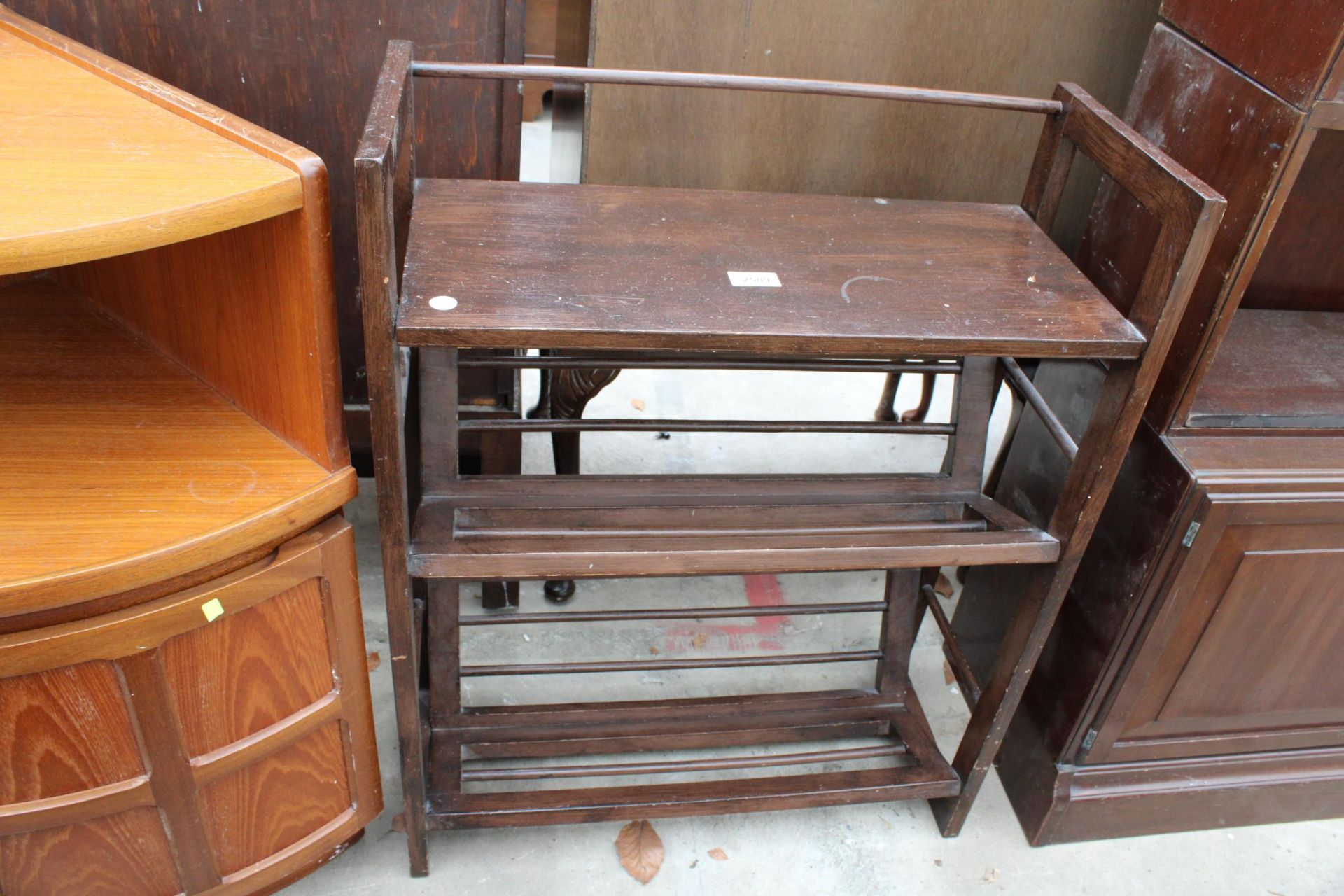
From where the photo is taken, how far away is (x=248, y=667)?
4.14ft

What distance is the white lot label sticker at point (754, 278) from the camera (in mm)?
1218

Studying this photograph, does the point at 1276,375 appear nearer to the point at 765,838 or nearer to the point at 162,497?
the point at 765,838

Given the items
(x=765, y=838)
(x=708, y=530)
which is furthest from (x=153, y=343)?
(x=765, y=838)

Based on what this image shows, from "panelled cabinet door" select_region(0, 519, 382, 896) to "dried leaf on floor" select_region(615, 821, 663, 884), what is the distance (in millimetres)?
454

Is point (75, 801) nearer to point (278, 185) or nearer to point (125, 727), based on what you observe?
point (125, 727)

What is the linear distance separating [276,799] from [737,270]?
3.05 ft

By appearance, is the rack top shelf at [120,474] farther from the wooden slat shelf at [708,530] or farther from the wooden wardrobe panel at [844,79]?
the wooden wardrobe panel at [844,79]

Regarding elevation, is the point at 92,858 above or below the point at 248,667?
below

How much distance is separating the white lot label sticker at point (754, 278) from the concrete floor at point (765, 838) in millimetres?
975

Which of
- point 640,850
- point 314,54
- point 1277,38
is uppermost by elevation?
point 1277,38

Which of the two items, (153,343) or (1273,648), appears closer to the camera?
(153,343)

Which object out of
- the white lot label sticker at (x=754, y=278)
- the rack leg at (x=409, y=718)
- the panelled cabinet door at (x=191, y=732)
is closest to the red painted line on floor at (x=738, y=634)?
the rack leg at (x=409, y=718)

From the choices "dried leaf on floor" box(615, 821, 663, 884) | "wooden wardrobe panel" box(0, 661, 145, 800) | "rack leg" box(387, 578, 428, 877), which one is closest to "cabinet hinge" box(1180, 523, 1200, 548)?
"dried leaf on floor" box(615, 821, 663, 884)

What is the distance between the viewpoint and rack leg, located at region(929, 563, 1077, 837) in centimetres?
146
